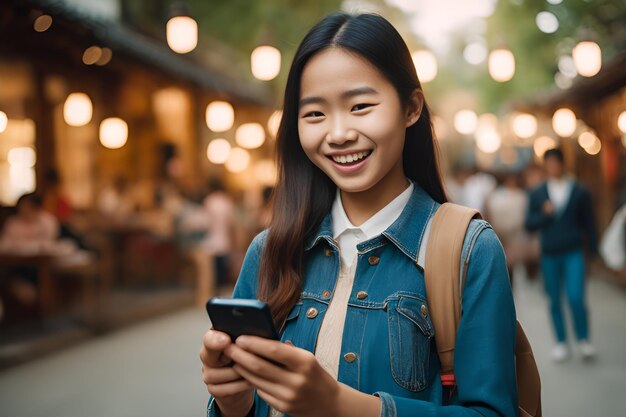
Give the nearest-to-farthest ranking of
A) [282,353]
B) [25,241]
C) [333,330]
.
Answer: [282,353]
[333,330]
[25,241]

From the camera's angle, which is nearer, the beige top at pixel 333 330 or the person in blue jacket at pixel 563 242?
the beige top at pixel 333 330

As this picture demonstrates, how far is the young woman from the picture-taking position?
60.4 inches

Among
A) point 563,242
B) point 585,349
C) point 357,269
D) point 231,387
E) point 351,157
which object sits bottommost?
point 585,349

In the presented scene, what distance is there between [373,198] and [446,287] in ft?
1.23

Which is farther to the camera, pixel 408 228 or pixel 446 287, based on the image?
pixel 408 228

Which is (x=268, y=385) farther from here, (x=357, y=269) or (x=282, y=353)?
(x=357, y=269)

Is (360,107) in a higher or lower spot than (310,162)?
higher

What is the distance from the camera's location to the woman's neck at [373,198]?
192 centimetres

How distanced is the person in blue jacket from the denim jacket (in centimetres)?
584

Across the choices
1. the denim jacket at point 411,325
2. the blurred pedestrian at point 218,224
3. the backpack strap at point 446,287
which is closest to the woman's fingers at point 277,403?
the denim jacket at point 411,325

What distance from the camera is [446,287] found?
168 centimetres

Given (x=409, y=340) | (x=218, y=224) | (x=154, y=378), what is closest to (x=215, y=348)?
(x=409, y=340)

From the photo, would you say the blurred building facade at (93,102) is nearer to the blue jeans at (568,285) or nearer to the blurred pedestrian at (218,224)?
the blurred pedestrian at (218,224)

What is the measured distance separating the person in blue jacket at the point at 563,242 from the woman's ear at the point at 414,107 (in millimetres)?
5829
